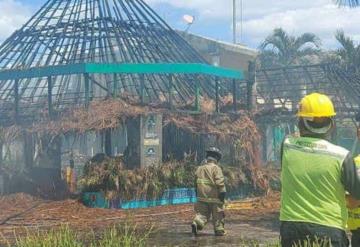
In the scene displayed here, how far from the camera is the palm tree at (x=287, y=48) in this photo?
125 ft

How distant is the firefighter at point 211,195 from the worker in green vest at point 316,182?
23.8ft

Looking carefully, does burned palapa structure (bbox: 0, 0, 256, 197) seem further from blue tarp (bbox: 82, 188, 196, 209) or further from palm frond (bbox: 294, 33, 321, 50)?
palm frond (bbox: 294, 33, 321, 50)

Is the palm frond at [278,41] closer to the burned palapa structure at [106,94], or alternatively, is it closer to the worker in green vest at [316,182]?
the burned palapa structure at [106,94]

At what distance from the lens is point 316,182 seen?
12.9 ft

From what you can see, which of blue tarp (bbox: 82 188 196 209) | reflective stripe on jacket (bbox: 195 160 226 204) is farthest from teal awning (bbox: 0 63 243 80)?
reflective stripe on jacket (bbox: 195 160 226 204)

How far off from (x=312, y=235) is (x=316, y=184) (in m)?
0.33

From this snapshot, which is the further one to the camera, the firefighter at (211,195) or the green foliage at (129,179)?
the green foliage at (129,179)

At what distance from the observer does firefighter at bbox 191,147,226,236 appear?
37.2 ft

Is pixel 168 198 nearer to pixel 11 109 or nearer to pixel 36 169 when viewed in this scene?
pixel 36 169

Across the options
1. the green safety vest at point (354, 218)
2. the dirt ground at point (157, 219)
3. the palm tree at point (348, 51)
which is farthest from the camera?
the palm tree at point (348, 51)

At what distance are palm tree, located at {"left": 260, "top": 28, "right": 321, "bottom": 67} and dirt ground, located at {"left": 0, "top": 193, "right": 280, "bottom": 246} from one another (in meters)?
22.6

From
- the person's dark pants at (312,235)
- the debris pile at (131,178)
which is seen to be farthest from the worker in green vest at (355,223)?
the debris pile at (131,178)

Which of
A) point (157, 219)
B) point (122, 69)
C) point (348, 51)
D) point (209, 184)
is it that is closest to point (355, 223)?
point (209, 184)

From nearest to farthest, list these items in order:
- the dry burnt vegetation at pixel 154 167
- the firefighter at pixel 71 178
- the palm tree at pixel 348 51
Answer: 1. the dry burnt vegetation at pixel 154 167
2. the firefighter at pixel 71 178
3. the palm tree at pixel 348 51
